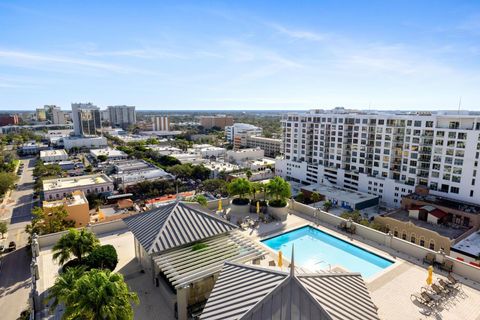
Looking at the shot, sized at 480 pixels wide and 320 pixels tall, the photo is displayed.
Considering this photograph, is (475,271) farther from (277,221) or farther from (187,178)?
(187,178)

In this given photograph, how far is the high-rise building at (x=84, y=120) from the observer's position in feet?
478

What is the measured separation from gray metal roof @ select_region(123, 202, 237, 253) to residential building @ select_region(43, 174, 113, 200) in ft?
151

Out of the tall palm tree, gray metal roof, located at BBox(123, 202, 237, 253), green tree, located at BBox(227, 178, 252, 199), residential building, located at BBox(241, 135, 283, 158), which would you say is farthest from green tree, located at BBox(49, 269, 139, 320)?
residential building, located at BBox(241, 135, 283, 158)


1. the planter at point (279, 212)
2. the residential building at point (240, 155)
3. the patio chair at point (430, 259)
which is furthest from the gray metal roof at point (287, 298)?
the residential building at point (240, 155)

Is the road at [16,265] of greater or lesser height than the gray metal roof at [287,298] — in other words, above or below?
below

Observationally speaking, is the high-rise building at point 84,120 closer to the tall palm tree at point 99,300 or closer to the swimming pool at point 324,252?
the swimming pool at point 324,252

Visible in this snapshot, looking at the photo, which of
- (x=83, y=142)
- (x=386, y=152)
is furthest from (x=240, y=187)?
(x=83, y=142)

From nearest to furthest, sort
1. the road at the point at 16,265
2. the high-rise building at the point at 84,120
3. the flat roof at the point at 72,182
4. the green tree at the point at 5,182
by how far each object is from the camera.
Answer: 1. the road at the point at 16,265
2. the flat roof at the point at 72,182
3. the green tree at the point at 5,182
4. the high-rise building at the point at 84,120

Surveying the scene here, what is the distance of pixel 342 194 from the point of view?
58.4 meters

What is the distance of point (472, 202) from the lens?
46.6 meters

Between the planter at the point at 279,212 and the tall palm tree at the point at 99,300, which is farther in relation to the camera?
the planter at the point at 279,212

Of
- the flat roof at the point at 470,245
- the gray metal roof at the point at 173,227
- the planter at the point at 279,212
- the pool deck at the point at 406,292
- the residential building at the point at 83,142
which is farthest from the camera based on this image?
the residential building at the point at 83,142

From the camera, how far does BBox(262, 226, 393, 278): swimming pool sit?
2283 cm

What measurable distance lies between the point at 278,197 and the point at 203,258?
49.7 ft
